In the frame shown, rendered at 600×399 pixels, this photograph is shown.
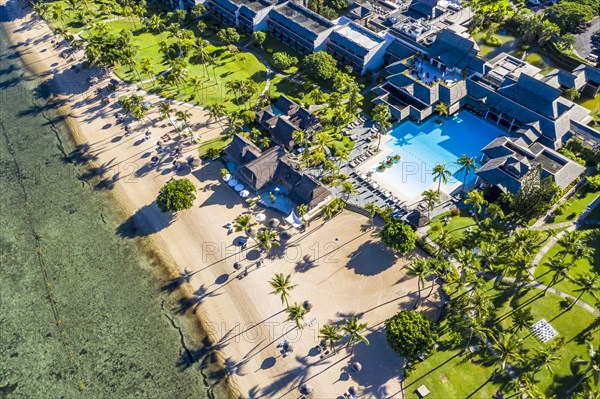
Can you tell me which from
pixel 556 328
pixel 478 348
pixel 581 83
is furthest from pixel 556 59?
pixel 478 348

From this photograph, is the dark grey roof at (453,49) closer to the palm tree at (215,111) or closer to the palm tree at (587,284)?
the palm tree at (215,111)

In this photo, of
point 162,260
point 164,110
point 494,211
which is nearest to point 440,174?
point 494,211

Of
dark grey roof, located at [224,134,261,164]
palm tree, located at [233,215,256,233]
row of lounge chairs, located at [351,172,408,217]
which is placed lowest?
row of lounge chairs, located at [351,172,408,217]

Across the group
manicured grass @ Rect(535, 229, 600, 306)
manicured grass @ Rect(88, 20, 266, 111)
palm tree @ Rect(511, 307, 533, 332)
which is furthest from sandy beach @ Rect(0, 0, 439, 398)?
manicured grass @ Rect(535, 229, 600, 306)

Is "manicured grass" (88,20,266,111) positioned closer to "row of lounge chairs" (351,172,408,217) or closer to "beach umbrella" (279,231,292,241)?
"row of lounge chairs" (351,172,408,217)

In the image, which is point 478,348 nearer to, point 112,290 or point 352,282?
point 352,282
